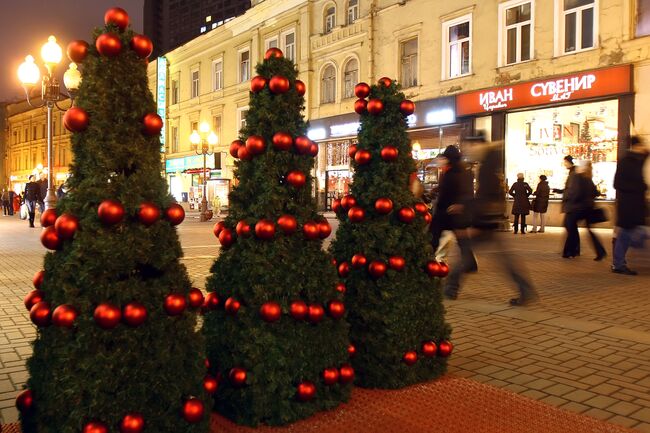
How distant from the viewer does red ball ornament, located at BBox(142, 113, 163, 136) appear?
2.57 meters

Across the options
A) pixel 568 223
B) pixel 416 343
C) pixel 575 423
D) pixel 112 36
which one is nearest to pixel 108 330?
pixel 112 36

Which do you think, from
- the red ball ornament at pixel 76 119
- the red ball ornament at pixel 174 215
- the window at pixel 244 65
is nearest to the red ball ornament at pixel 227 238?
the red ball ornament at pixel 174 215

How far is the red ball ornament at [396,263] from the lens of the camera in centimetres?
371

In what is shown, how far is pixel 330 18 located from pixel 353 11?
1598mm

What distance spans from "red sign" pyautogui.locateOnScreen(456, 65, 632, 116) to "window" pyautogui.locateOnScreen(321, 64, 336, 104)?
25.2ft

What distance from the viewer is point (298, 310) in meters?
3.08

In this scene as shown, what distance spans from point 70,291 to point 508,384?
113 inches

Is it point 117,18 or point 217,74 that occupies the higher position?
point 217,74

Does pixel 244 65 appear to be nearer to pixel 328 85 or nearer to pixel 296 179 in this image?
pixel 328 85

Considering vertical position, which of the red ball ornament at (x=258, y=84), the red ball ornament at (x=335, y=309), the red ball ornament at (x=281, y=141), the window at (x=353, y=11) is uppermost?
the window at (x=353, y=11)

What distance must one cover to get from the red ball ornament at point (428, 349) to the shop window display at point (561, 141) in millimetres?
14679

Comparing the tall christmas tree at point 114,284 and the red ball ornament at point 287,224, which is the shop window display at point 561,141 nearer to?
the red ball ornament at point 287,224

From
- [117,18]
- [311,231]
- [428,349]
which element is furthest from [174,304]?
[428,349]

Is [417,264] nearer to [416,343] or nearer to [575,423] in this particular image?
[416,343]
